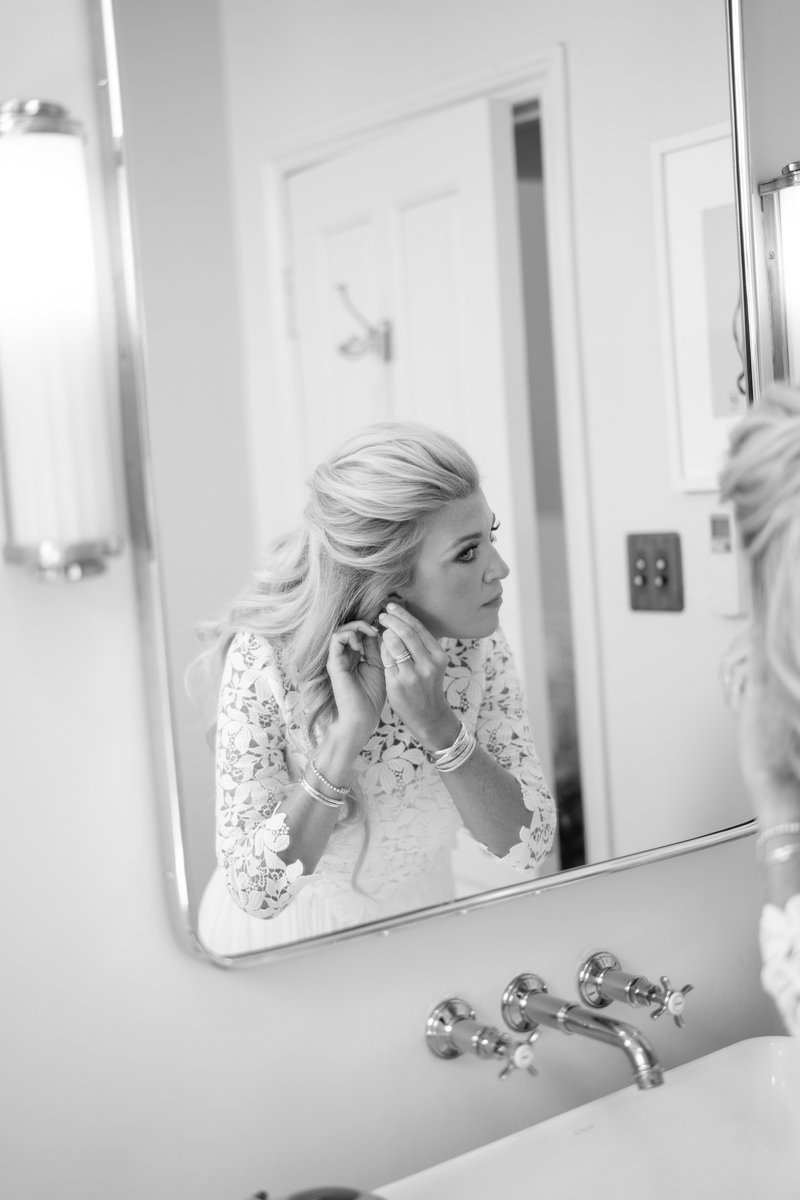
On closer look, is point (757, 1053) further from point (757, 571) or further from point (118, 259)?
point (118, 259)

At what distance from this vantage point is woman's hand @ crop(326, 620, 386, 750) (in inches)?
38.1

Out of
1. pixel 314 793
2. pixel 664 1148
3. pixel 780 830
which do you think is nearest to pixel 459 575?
pixel 314 793

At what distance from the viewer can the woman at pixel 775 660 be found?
2.50ft

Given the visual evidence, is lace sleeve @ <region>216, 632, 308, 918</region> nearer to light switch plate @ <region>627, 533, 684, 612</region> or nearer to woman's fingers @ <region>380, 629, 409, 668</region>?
woman's fingers @ <region>380, 629, 409, 668</region>

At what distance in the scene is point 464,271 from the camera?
3.46 ft

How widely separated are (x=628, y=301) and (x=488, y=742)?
49 centimetres

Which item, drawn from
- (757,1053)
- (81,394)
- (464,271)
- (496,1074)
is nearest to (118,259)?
(81,394)

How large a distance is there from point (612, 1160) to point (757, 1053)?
24 centimetres

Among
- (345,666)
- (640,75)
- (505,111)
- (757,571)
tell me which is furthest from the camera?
(640,75)

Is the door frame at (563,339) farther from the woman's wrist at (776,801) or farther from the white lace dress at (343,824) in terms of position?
the woman's wrist at (776,801)

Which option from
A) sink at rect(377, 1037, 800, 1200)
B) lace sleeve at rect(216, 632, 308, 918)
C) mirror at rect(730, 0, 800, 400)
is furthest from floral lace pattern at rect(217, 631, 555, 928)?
mirror at rect(730, 0, 800, 400)

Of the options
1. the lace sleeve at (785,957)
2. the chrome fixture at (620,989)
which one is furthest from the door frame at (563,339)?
the lace sleeve at (785,957)

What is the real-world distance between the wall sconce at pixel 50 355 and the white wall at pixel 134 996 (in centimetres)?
5

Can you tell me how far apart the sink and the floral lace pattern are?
234 millimetres
